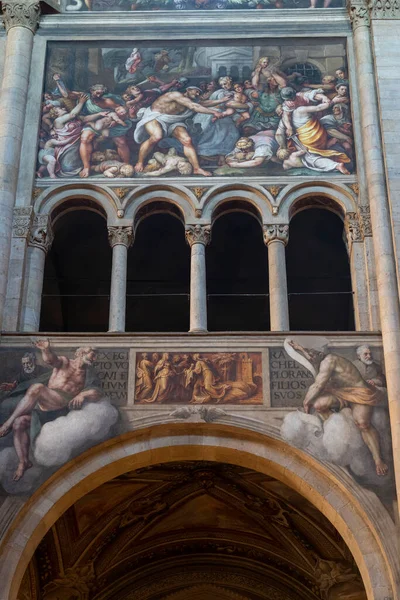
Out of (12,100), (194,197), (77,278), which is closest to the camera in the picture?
(194,197)

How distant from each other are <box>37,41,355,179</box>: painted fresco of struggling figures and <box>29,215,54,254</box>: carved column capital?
2.91ft

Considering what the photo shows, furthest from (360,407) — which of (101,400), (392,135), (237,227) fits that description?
(237,227)

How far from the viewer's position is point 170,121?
62.1ft

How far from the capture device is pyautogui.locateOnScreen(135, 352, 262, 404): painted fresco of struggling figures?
15.9m

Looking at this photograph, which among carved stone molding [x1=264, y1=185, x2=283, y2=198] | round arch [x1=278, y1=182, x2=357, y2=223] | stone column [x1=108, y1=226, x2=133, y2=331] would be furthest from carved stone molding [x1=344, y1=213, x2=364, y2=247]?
stone column [x1=108, y1=226, x2=133, y2=331]

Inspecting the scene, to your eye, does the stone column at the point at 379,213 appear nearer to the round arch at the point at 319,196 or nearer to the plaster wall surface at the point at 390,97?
the plaster wall surface at the point at 390,97

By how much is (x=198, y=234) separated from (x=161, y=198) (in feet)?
2.99

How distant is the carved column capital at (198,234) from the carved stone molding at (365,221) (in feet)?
7.87

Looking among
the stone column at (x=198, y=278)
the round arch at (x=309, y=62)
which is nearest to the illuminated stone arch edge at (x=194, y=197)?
the stone column at (x=198, y=278)

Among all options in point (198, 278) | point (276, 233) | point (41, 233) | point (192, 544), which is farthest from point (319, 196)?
point (192, 544)

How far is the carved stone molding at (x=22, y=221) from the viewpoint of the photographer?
690 inches

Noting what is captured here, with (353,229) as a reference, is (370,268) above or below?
below

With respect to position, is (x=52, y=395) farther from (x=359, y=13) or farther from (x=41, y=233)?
(x=359, y=13)

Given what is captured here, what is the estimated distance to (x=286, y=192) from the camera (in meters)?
18.0
